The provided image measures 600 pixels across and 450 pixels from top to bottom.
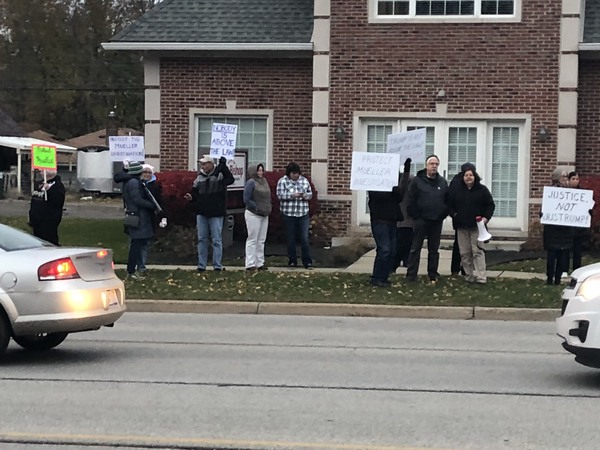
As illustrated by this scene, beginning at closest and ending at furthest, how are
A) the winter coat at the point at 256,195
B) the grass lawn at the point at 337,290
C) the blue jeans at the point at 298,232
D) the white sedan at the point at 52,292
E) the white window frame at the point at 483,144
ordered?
the white sedan at the point at 52,292, the grass lawn at the point at 337,290, the winter coat at the point at 256,195, the blue jeans at the point at 298,232, the white window frame at the point at 483,144

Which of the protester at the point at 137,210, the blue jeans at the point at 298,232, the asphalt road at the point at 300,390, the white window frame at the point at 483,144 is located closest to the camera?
the asphalt road at the point at 300,390

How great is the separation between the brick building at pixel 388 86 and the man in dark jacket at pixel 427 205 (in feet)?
16.7

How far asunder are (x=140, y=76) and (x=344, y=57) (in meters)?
41.5

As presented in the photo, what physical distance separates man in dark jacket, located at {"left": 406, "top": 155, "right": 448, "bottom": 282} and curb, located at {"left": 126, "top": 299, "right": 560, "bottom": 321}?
166 centimetres

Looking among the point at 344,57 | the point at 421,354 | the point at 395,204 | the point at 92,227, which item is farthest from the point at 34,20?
the point at 421,354

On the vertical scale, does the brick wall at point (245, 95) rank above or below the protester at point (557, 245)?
above

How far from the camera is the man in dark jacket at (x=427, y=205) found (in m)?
14.2

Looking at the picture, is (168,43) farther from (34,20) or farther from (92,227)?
(34,20)

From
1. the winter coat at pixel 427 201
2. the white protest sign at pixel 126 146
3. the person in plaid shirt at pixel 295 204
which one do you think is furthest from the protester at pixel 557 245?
the white protest sign at pixel 126 146

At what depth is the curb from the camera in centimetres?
1273

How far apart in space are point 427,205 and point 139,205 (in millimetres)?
4190

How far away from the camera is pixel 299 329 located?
11828 millimetres

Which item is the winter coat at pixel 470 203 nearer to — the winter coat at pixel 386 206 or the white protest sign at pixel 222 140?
the winter coat at pixel 386 206

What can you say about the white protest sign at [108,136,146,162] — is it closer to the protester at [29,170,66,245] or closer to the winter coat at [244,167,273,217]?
the protester at [29,170,66,245]
